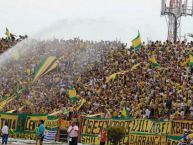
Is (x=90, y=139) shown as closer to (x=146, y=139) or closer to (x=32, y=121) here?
(x=146, y=139)

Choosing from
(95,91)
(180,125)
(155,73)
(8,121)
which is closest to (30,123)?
(8,121)

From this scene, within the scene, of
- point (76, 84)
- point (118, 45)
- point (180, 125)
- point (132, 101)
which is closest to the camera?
point (180, 125)

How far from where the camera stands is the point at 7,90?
46938 mm

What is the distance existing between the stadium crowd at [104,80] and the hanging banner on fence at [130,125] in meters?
1.02

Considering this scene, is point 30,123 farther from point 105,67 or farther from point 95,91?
point 105,67

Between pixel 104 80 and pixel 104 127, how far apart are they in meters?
9.08

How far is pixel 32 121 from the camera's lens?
36.8 meters

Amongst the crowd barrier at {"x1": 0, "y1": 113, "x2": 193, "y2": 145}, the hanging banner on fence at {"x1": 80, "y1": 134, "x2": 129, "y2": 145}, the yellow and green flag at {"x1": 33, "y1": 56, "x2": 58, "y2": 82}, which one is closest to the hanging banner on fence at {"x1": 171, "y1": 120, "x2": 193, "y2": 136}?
the crowd barrier at {"x1": 0, "y1": 113, "x2": 193, "y2": 145}

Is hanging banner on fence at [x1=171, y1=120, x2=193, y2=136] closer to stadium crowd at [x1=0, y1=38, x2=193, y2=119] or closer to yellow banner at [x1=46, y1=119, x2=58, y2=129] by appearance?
stadium crowd at [x1=0, y1=38, x2=193, y2=119]

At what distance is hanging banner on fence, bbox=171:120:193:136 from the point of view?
28.7m

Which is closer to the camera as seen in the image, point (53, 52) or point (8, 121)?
point (8, 121)

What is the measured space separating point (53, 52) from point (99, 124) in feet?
56.7

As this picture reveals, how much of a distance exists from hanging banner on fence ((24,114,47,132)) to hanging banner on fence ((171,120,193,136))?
959 centimetres

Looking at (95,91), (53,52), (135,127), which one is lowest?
(135,127)
